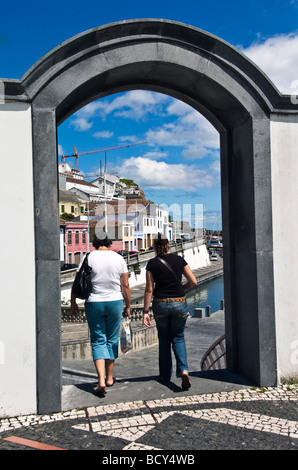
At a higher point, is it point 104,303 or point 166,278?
point 166,278

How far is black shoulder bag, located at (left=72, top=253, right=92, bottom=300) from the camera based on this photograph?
175 inches

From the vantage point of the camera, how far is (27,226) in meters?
4.16

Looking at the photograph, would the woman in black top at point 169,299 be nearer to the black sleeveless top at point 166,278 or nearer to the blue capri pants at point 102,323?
the black sleeveless top at point 166,278

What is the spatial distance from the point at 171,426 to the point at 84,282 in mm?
1680

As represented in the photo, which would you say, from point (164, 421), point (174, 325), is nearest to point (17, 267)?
point (174, 325)

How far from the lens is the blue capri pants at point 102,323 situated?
4.45 m

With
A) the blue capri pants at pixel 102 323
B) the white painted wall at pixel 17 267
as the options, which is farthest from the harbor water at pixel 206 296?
the white painted wall at pixel 17 267

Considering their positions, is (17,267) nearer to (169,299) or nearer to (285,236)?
(169,299)

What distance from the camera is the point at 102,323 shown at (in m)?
4.50

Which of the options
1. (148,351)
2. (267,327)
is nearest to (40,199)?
(267,327)

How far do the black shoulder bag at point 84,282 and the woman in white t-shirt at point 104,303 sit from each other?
39 millimetres
